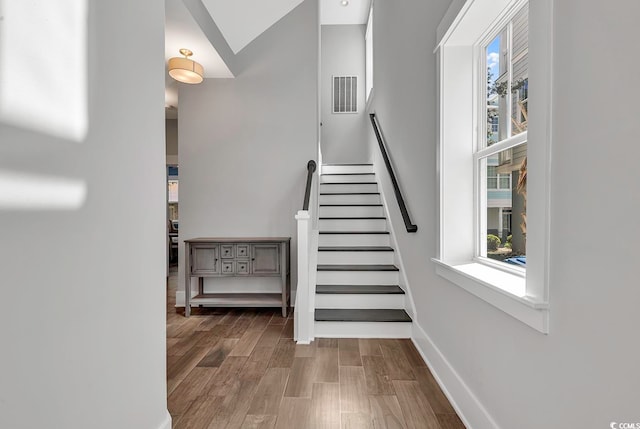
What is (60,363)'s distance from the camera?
3.04 feet

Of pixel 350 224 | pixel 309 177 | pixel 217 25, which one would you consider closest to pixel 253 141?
pixel 309 177

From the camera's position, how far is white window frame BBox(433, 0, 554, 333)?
1.06m

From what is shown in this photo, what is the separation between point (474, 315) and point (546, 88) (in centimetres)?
105

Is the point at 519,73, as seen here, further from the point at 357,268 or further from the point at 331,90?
the point at 331,90

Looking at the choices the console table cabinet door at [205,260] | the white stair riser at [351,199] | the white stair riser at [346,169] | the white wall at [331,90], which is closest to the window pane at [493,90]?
the white stair riser at [351,199]

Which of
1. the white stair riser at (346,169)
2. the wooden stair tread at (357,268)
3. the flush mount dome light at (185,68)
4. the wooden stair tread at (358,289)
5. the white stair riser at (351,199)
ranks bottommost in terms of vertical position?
the wooden stair tread at (358,289)

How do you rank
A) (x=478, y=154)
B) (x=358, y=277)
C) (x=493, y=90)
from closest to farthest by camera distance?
(x=493, y=90)
(x=478, y=154)
(x=358, y=277)

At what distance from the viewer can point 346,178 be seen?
5008mm

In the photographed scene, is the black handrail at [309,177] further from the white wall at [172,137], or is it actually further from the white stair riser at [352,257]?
the white wall at [172,137]

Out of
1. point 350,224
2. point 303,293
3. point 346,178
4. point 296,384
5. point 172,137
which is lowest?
point 296,384

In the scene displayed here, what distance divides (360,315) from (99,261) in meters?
2.14

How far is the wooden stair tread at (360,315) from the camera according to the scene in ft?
8.94

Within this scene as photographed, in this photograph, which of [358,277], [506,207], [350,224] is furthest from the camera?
[350,224]

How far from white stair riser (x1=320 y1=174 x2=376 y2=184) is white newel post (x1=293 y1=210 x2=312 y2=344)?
2.19m
